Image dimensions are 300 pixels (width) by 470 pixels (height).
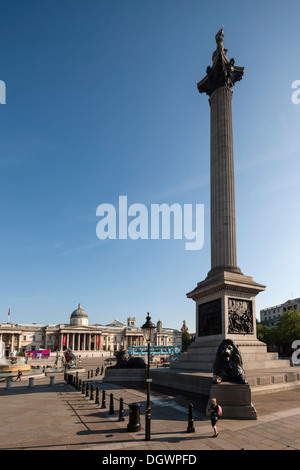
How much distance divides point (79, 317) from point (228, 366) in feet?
516

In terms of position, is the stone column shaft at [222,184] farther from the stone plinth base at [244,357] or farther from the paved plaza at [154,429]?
the paved plaza at [154,429]

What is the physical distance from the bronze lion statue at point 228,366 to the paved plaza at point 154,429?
1617 millimetres

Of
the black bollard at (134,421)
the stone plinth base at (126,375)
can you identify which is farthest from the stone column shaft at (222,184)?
the black bollard at (134,421)

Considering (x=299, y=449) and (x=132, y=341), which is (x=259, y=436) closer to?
(x=299, y=449)

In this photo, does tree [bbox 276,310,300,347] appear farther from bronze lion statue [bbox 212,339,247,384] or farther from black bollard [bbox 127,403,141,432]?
black bollard [bbox 127,403,141,432]

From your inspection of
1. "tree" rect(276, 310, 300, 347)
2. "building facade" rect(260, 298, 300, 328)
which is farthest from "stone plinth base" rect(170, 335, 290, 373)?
"building facade" rect(260, 298, 300, 328)

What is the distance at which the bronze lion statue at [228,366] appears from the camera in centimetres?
1409

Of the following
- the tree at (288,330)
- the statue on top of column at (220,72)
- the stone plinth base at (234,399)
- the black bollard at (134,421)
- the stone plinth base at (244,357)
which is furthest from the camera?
the tree at (288,330)

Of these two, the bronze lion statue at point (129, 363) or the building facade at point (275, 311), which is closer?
the bronze lion statue at point (129, 363)

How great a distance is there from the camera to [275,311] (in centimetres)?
12888

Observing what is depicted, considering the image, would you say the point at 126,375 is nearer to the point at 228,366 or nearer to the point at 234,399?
the point at 228,366

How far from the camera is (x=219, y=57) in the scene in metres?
35.6

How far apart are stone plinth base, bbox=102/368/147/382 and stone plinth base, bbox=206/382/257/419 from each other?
1742cm
